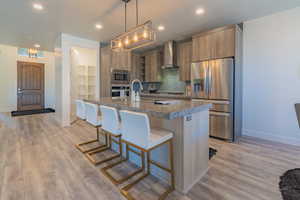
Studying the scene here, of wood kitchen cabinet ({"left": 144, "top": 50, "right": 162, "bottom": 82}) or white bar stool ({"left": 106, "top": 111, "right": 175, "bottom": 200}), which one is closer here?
white bar stool ({"left": 106, "top": 111, "right": 175, "bottom": 200})

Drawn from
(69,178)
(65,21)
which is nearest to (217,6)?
(65,21)

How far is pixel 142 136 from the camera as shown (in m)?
1.49

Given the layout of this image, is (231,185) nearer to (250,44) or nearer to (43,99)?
(250,44)

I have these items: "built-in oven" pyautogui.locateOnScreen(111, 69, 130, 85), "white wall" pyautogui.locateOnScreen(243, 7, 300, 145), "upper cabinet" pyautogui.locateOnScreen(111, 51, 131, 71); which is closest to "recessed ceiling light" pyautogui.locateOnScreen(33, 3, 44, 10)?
"upper cabinet" pyautogui.locateOnScreen(111, 51, 131, 71)

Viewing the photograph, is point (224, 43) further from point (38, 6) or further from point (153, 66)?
point (38, 6)

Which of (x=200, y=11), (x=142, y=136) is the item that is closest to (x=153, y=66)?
(x=200, y=11)

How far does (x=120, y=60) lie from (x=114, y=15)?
6.59 ft

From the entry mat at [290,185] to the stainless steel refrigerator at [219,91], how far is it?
125cm

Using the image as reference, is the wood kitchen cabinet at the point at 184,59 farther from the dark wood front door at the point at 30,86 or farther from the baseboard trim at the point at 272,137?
the dark wood front door at the point at 30,86

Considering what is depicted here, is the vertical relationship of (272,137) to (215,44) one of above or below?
below

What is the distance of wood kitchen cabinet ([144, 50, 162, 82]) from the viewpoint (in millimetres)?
5656

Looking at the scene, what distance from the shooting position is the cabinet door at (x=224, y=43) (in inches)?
125

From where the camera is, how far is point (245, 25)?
3.52m

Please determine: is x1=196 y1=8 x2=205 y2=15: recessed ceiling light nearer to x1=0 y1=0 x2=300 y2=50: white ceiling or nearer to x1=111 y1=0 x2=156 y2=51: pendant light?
x1=0 y1=0 x2=300 y2=50: white ceiling
